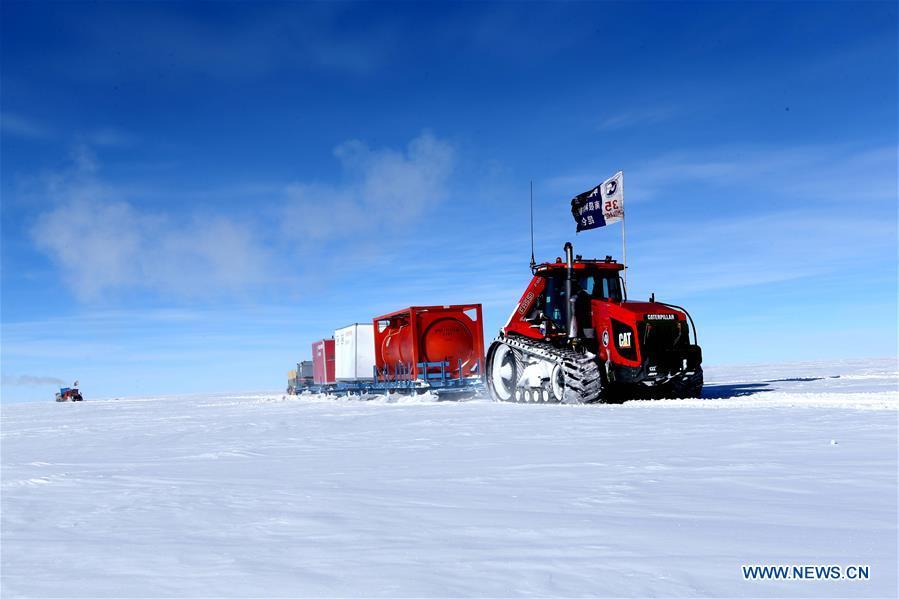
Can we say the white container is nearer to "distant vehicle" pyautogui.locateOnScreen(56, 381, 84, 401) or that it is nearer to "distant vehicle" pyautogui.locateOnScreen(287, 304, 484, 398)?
"distant vehicle" pyautogui.locateOnScreen(287, 304, 484, 398)

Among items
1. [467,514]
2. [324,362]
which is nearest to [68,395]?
[324,362]

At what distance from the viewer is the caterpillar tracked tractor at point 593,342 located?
1689 centimetres

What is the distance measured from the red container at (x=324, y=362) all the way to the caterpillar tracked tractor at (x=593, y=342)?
542 inches

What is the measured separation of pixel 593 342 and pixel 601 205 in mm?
5181

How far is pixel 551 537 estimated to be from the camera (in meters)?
4.69

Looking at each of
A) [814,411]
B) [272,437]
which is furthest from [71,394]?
[814,411]

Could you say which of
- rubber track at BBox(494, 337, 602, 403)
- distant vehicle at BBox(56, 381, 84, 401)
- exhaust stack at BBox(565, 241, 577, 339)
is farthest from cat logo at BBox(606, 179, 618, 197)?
distant vehicle at BBox(56, 381, 84, 401)

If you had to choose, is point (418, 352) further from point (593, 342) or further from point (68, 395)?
point (68, 395)

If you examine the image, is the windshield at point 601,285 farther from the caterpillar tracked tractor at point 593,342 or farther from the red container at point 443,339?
the red container at point 443,339

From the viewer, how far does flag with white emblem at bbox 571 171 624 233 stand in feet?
68.4

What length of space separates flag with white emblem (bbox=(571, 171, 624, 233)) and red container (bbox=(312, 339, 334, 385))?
1405 cm

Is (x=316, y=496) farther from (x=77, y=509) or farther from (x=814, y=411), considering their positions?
(x=814, y=411)

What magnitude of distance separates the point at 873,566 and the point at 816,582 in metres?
0.40

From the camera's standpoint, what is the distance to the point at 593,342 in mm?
17953
